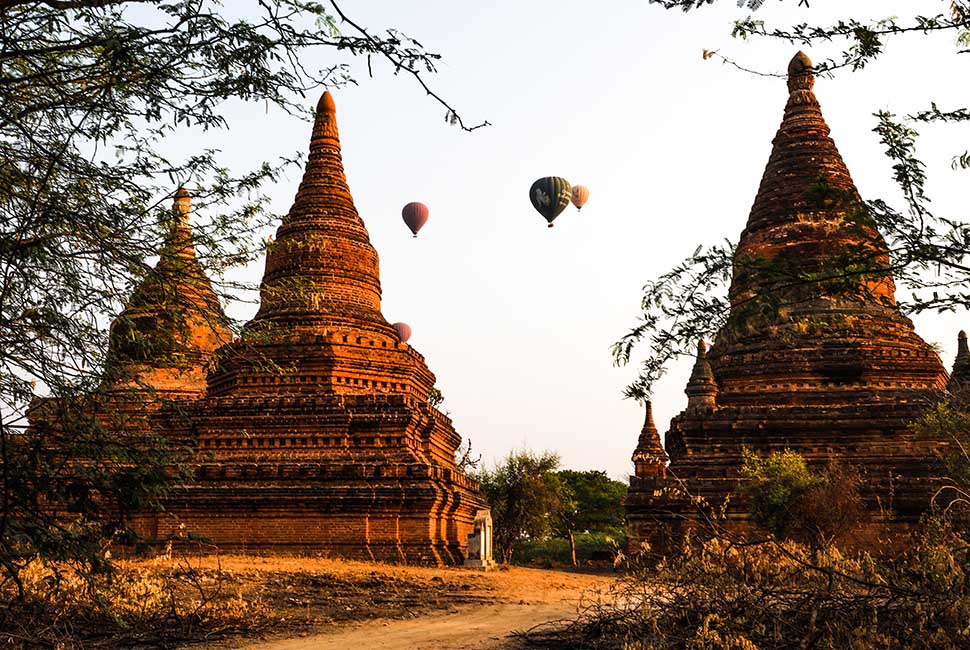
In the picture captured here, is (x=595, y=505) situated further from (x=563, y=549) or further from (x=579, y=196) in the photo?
(x=579, y=196)

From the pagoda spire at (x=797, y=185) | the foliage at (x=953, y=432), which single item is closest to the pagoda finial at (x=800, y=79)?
the pagoda spire at (x=797, y=185)

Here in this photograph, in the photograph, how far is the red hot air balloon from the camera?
3806 cm

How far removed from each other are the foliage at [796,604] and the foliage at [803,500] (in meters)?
9.89

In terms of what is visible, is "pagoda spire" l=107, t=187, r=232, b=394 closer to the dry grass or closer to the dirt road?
the dry grass

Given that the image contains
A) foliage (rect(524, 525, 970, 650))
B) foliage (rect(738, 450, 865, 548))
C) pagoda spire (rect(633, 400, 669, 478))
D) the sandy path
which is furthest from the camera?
pagoda spire (rect(633, 400, 669, 478))

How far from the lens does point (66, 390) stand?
6.51m

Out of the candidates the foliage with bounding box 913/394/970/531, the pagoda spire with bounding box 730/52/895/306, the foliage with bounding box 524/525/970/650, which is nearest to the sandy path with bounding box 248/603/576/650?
the foliage with bounding box 524/525/970/650

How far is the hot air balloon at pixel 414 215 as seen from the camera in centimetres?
3669

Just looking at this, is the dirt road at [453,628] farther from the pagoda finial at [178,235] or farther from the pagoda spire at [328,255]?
the pagoda spire at [328,255]

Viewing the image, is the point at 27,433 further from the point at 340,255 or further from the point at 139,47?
the point at 340,255

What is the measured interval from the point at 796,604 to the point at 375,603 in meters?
6.96

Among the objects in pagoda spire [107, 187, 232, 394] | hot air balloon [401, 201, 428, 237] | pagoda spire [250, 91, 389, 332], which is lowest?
pagoda spire [107, 187, 232, 394]

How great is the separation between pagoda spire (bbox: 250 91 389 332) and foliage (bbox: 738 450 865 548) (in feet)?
35.3

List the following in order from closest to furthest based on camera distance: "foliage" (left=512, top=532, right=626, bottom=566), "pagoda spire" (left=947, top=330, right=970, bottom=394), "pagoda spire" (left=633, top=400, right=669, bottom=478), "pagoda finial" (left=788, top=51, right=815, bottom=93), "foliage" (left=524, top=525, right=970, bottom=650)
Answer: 1. "foliage" (left=524, top=525, right=970, bottom=650)
2. "pagoda spire" (left=947, top=330, right=970, bottom=394)
3. "pagoda finial" (left=788, top=51, right=815, bottom=93)
4. "pagoda spire" (left=633, top=400, right=669, bottom=478)
5. "foliage" (left=512, top=532, right=626, bottom=566)
